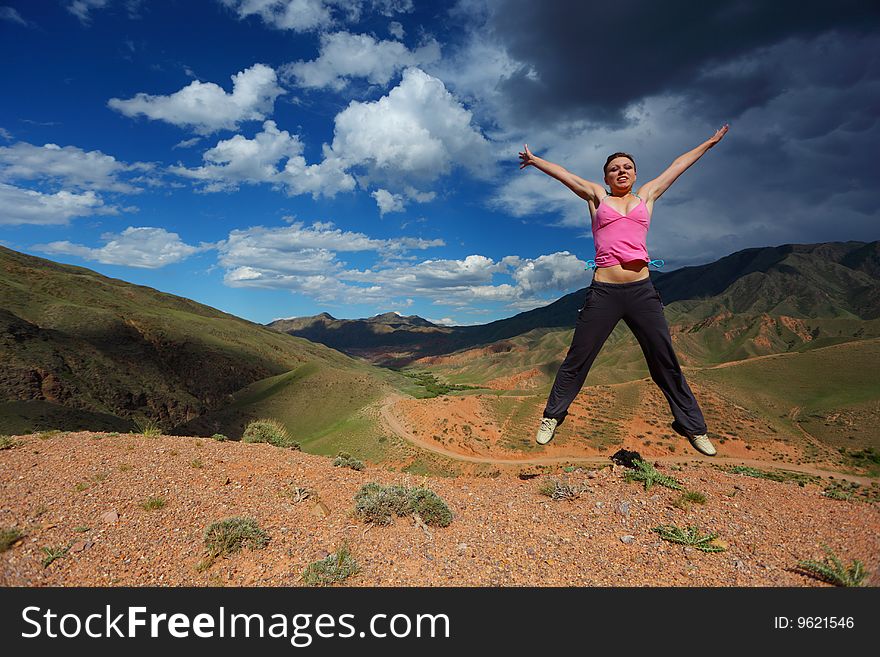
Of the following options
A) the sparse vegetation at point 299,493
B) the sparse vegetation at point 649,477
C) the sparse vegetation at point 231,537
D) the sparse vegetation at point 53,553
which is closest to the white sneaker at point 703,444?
the sparse vegetation at point 649,477

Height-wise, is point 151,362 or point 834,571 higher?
point 151,362

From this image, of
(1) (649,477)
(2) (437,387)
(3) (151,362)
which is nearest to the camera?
(1) (649,477)

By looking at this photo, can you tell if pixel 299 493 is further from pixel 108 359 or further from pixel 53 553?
pixel 108 359

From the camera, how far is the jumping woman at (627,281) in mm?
4508

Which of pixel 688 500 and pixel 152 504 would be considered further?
pixel 152 504

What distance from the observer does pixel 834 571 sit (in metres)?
3.83

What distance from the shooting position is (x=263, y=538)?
5.87 metres

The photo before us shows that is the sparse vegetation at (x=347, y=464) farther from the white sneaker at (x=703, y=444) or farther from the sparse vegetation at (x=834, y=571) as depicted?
the sparse vegetation at (x=834, y=571)

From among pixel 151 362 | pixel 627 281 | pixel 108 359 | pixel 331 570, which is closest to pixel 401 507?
pixel 331 570

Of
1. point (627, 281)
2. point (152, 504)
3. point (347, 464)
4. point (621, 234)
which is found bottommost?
point (347, 464)

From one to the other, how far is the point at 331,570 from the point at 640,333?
4.93 metres

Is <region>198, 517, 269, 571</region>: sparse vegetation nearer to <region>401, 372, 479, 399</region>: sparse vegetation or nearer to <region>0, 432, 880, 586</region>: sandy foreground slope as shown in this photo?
<region>0, 432, 880, 586</region>: sandy foreground slope

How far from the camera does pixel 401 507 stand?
6992mm

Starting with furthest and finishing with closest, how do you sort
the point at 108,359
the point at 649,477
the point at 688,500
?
the point at 108,359 → the point at 649,477 → the point at 688,500
